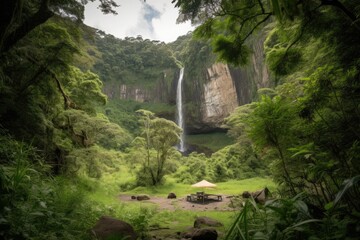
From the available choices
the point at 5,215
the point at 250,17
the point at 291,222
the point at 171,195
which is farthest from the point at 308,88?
the point at 171,195

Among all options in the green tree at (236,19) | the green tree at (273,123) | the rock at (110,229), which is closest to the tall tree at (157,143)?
the green tree at (236,19)

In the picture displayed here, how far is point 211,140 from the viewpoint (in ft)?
132

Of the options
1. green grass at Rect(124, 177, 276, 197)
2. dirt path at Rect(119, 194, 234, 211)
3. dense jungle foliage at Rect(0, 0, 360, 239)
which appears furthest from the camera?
green grass at Rect(124, 177, 276, 197)

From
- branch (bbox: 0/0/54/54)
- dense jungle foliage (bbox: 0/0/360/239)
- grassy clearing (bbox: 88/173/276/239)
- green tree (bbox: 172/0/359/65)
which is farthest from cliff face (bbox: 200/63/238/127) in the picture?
branch (bbox: 0/0/54/54)

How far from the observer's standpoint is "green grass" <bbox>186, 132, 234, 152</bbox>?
38375 mm

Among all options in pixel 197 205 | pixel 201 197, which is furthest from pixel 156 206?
pixel 201 197

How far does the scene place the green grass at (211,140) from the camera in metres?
38.4

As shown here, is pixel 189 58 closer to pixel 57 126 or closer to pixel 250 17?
pixel 57 126

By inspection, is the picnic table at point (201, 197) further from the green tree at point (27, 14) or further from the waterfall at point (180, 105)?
the waterfall at point (180, 105)

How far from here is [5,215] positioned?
9.15ft

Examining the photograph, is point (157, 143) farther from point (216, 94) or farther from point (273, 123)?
point (216, 94)

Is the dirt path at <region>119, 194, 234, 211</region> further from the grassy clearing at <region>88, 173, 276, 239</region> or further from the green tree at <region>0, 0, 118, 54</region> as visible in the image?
the green tree at <region>0, 0, 118, 54</region>

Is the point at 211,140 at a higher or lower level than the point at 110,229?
higher

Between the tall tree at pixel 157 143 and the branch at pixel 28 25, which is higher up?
the tall tree at pixel 157 143
